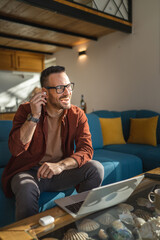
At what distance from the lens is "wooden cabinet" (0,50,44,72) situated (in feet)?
17.3

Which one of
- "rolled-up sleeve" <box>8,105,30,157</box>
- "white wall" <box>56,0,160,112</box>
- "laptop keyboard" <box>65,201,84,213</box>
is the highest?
"white wall" <box>56,0,160,112</box>

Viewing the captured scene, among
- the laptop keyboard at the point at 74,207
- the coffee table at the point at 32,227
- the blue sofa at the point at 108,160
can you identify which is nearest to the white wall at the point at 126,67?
the blue sofa at the point at 108,160

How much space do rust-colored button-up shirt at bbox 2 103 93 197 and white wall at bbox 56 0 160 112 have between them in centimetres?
229

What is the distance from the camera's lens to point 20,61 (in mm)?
5559

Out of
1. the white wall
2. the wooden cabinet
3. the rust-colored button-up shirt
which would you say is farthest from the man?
the wooden cabinet

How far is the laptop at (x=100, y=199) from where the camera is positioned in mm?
858

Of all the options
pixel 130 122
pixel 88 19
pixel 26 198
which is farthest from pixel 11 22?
pixel 26 198

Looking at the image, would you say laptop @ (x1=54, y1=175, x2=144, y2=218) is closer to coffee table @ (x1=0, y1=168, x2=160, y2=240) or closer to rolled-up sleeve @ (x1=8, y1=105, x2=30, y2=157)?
coffee table @ (x1=0, y1=168, x2=160, y2=240)

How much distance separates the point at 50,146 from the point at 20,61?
14.9 feet

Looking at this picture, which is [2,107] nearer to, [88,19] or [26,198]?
[88,19]

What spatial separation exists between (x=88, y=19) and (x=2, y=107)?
3.12 metres

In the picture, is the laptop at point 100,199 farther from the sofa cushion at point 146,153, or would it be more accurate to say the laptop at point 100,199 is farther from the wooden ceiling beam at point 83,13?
the wooden ceiling beam at point 83,13

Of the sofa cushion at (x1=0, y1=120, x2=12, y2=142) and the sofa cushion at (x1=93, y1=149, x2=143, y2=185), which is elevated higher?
the sofa cushion at (x1=0, y1=120, x2=12, y2=142)

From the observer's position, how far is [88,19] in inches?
125
